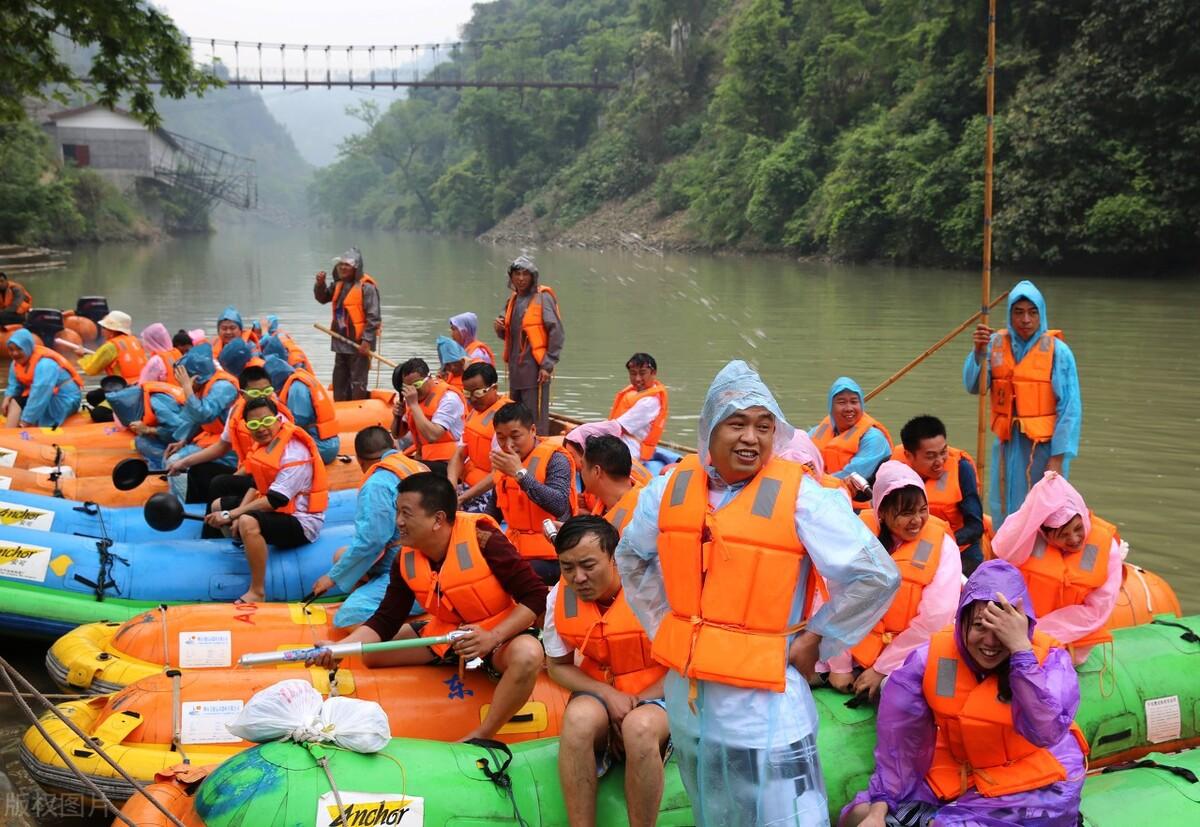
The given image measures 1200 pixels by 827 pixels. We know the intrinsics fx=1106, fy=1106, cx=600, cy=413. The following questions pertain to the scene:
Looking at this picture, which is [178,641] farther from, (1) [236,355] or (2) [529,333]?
(1) [236,355]

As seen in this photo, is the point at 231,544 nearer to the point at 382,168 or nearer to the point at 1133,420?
the point at 1133,420

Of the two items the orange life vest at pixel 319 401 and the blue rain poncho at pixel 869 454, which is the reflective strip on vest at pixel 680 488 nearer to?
the blue rain poncho at pixel 869 454

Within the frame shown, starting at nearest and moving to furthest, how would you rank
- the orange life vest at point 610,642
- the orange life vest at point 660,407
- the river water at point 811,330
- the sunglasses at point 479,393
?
the orange life vest at point 610,642 → the sunglasses at point 479,393 → the orange life vest at point 660,407 → the river water at point 811,330

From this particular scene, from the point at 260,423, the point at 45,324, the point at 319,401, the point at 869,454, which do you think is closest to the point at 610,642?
the point at 869,454

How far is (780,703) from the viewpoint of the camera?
3008mm

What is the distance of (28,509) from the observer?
279 inches

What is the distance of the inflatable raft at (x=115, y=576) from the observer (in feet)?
20.8

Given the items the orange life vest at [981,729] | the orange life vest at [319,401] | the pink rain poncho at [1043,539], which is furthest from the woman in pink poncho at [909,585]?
the orange life vest at [319,401]

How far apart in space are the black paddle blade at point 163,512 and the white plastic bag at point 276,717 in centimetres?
340

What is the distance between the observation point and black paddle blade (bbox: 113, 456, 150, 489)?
792cm

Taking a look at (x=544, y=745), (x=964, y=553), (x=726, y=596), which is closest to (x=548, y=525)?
(x=544, y=745)

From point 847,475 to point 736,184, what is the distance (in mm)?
36563

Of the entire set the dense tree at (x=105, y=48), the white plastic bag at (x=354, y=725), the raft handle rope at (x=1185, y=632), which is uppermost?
the dense tree at (x=105, y=48)

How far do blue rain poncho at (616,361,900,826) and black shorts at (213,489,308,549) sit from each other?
4121mm
